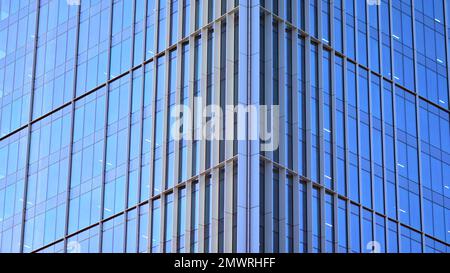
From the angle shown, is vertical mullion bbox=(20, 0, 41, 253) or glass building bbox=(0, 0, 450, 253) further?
vertical mullion bbox=(20, 0, 41, 253)

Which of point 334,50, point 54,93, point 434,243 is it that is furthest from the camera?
point 54,93

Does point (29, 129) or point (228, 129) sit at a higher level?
point (29, 129)

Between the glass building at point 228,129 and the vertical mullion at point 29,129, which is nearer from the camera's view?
the glass building at point 228,129

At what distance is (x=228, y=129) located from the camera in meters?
64.9

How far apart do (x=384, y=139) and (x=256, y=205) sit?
43.7 ft

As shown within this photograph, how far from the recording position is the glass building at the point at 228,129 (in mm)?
65312

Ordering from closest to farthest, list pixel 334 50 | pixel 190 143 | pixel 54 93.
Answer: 1. pixel 190 143
2. pixel 334 50
3. pixel 54 93

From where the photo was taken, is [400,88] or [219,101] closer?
[219,101]

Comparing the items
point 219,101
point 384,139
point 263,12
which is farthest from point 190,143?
point 384,139

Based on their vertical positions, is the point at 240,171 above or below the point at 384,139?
below

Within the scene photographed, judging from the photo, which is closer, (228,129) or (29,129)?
(228,129)

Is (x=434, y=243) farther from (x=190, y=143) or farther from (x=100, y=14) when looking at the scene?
(x=100, y=14)

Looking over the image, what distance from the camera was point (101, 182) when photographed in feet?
245

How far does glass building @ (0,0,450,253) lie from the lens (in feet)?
214
